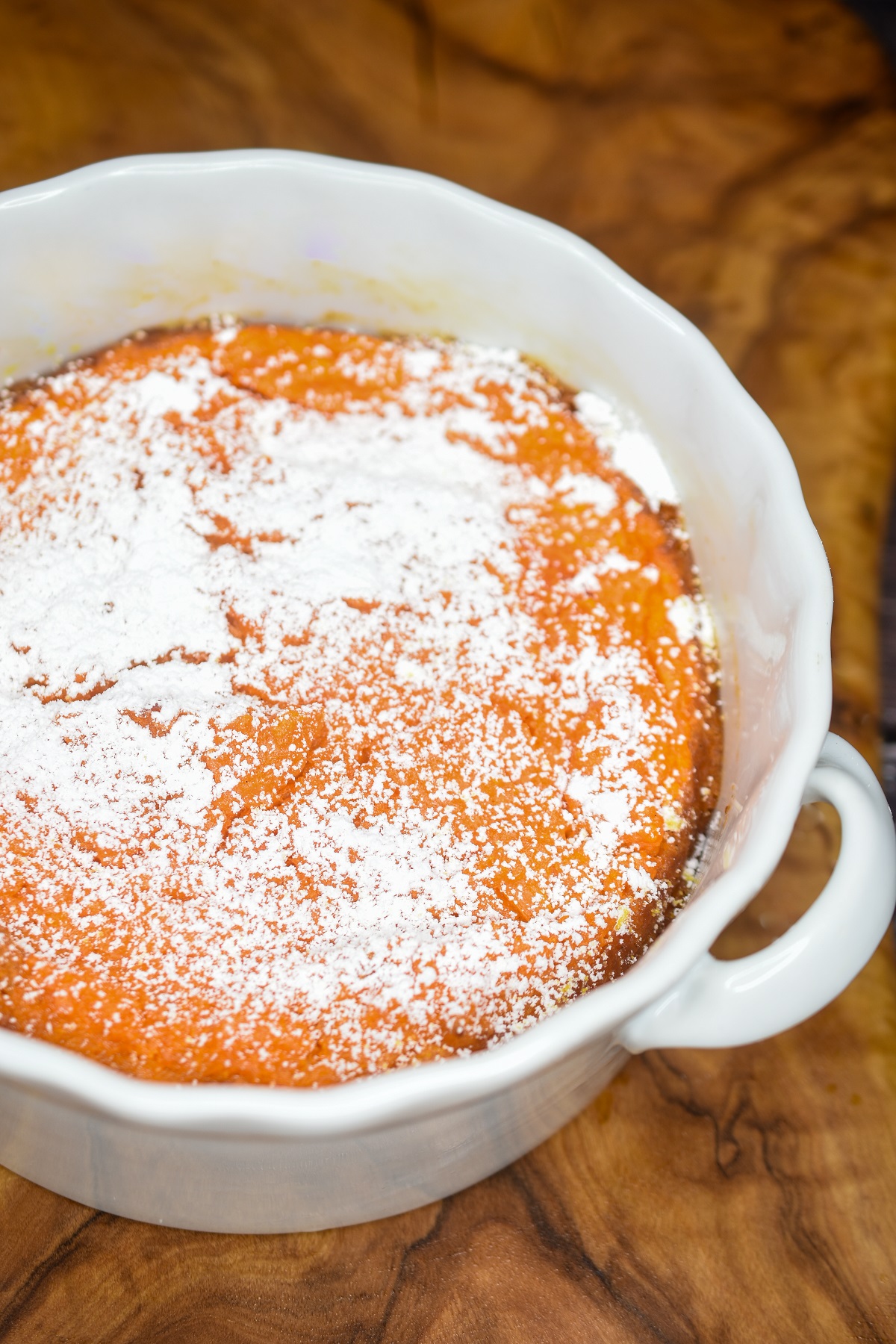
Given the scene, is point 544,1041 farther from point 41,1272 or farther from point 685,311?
point 685,311

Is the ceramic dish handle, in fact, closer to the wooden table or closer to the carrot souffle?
the carrot souffle

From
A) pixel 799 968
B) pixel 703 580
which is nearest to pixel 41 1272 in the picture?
pixel 799 968

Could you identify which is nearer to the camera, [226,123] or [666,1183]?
[666,1183]

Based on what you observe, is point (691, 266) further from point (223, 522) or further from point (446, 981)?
point (446, 981)

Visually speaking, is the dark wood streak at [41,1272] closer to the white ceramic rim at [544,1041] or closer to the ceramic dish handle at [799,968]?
the white ceramic rim at [544,1041]

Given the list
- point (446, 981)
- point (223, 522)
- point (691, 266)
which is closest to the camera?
point (446, 981)

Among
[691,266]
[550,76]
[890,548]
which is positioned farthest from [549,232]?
[890,548]

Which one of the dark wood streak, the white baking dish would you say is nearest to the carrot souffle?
the white baking dish

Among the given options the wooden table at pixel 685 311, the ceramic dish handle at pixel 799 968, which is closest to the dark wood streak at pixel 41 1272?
the wooden table at pixel 685 311
